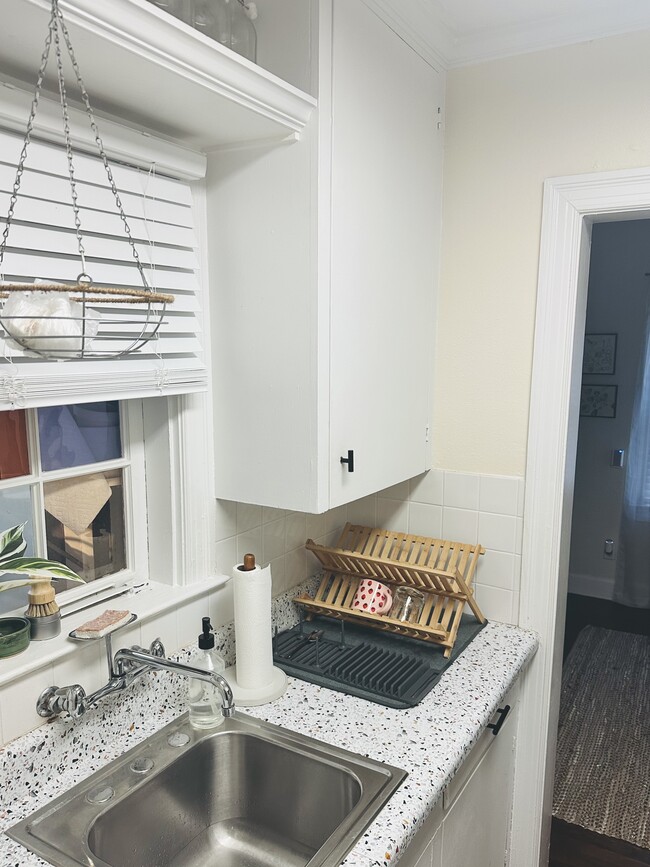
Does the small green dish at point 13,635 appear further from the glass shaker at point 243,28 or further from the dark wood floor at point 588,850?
the dark wood floor at point 588,850

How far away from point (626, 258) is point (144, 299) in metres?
3.93

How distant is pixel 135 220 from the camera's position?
1273 millimetres

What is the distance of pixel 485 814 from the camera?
67.3 inches

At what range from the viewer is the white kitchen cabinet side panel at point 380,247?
1403mm

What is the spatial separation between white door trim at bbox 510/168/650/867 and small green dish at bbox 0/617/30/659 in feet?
4.11

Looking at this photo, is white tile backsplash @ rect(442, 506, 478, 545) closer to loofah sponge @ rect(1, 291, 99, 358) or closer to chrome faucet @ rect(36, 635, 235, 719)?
chrome faucet @ rect(36, 635, 235, 719)

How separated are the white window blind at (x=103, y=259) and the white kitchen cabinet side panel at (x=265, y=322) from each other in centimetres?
7

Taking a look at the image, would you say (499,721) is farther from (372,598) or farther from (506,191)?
(506,191)

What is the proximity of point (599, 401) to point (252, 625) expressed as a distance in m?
3.45

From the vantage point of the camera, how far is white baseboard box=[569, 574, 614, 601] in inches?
173

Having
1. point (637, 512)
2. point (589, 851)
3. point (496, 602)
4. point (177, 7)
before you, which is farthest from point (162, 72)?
point (637, 512)

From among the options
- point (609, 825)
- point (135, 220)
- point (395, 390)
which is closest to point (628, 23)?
point (395, 390)

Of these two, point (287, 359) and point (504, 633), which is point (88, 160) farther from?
point (504, 633)

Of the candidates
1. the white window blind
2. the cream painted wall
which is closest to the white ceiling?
the cream painted wall
